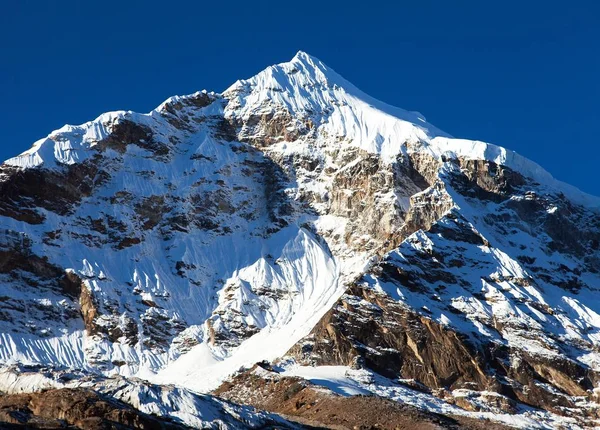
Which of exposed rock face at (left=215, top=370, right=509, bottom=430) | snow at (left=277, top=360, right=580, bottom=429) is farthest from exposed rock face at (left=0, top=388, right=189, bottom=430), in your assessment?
snow at (left=277, top=360, right=580, bottom=429)

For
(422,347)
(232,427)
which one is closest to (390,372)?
(422,347)

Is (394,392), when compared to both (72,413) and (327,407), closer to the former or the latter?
(327,407)

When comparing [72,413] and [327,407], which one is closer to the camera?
[72,413]

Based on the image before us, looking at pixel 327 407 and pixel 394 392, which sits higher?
pixel 394 392

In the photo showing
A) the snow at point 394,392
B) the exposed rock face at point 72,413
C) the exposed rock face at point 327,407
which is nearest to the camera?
the exposed rock face at point 72,413

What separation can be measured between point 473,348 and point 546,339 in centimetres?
1347

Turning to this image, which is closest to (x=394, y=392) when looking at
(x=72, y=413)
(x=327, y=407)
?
(x=327, y=407)

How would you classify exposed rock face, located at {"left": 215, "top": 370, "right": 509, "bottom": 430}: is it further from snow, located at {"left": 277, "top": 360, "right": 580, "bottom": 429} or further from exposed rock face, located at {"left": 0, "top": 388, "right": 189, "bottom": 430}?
exposed rock face, located at {"left": 0, "top": 388, "right": 189, "bottom": 430}

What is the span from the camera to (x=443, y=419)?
155250mm

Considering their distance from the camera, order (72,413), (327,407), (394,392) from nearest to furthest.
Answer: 1. (72,413)
2. (327,407)
3. (394,392)

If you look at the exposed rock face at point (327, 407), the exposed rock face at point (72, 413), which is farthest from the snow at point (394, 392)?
the exposed rock face at point (72, 413)

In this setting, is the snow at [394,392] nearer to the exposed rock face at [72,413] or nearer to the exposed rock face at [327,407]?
the exposed rock face at [327,407]

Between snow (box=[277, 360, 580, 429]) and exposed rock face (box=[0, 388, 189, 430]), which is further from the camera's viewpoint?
snow (box=[277, 360, 580, 429])

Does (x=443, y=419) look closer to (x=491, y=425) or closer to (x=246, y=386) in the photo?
(x=491, y=425)
